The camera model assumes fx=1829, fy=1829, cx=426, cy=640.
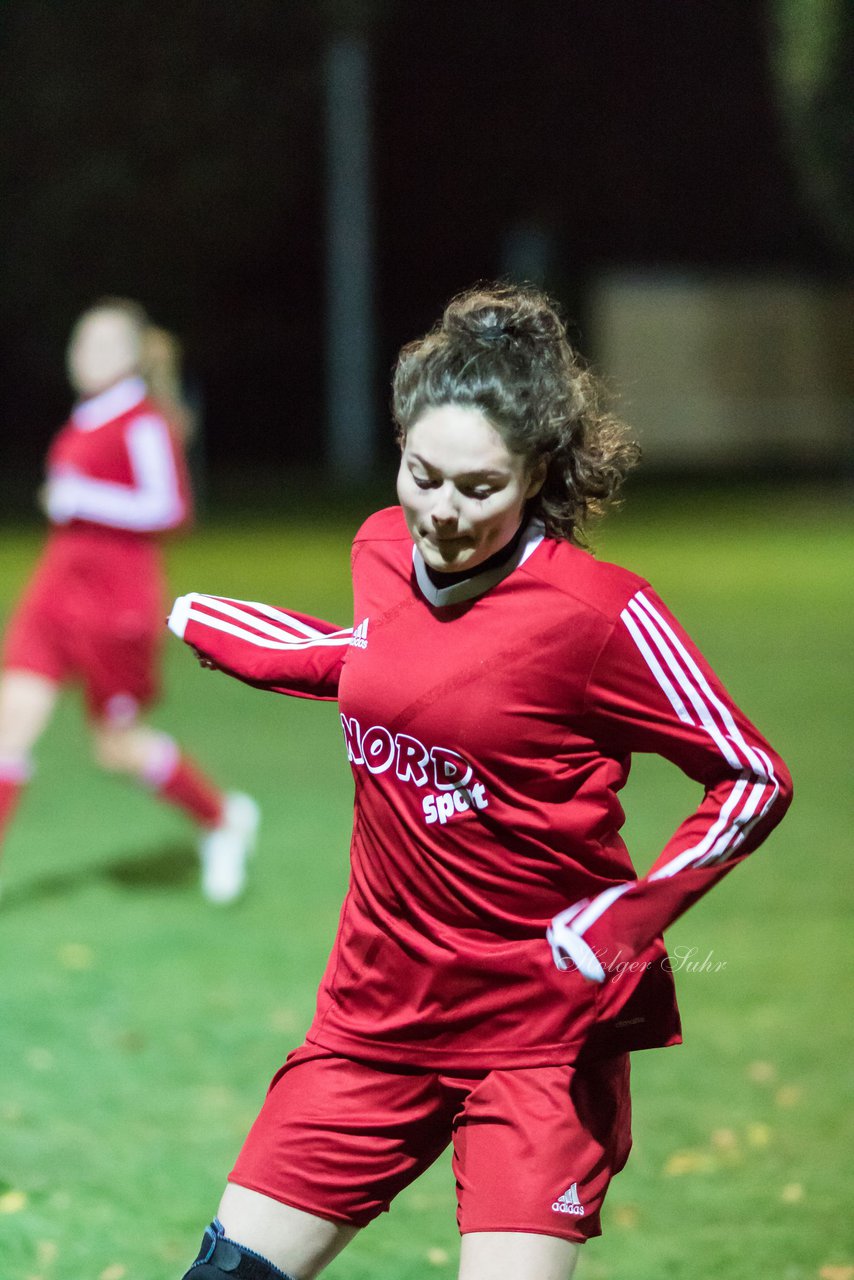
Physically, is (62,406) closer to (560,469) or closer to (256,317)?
(256,317)

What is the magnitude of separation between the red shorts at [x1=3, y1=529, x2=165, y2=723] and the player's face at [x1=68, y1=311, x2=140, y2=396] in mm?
650

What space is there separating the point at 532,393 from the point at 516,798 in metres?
0.63

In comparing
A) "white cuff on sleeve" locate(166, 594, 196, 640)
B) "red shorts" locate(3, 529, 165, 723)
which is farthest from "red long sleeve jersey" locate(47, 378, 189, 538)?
"white cuff on sleeve" locate(166, 594, 196, 640)

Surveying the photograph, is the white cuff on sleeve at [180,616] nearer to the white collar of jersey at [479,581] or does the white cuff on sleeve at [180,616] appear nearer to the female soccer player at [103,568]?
the white collar of jersey at [479,581]

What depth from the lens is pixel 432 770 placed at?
2.89 m

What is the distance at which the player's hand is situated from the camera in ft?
8.68

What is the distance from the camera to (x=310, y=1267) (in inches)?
116

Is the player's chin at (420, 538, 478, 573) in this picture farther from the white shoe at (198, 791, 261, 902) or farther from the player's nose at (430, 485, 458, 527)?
the white shoe at (198, 791, 261, 902)

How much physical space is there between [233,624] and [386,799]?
49 cm

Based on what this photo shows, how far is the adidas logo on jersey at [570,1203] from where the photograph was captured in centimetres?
277

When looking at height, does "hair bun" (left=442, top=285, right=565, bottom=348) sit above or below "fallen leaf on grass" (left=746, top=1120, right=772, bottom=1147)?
above

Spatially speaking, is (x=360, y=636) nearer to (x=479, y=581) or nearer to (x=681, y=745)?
(x=479, y=581)

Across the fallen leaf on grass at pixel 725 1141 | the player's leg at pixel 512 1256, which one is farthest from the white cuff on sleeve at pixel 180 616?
the fallen leaf on grass at pixel 725 1141

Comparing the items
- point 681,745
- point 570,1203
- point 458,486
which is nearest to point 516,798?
point 681,745
